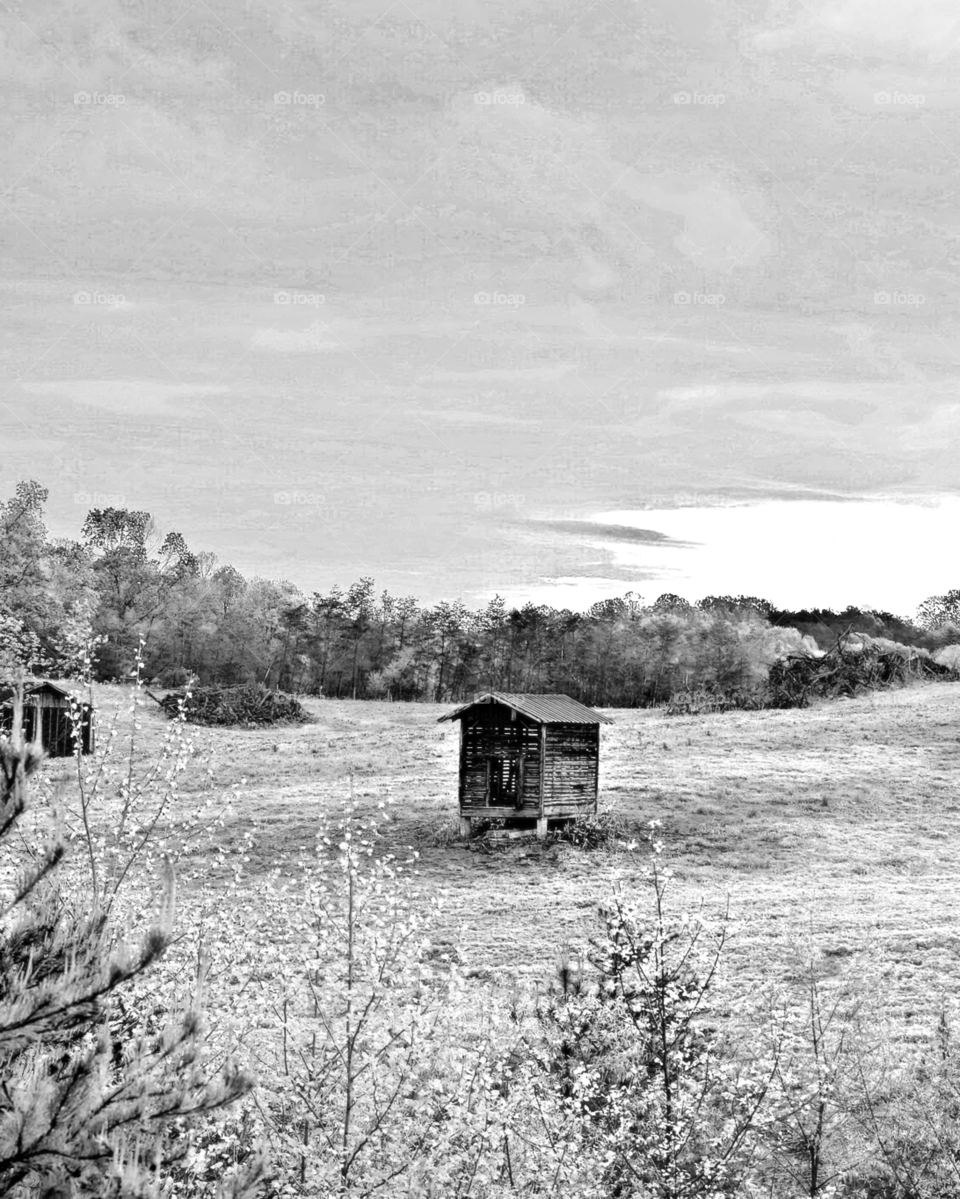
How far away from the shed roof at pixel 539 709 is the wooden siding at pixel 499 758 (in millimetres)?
335

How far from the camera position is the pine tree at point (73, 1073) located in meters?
5.10

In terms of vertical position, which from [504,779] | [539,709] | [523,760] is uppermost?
[539,709]

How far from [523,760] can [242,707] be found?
99.9 feet

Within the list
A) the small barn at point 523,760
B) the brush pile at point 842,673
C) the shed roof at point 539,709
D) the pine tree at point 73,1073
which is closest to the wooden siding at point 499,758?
the small barn at point 523,760

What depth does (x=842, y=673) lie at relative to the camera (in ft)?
204

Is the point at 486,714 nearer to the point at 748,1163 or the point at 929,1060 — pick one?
the point at 929,1060

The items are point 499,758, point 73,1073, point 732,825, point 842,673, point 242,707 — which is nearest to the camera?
point 73,1073

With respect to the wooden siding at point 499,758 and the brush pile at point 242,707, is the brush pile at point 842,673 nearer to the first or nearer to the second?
the brush pile at point 242,707

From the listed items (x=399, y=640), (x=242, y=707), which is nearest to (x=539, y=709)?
(x=242, y=707)

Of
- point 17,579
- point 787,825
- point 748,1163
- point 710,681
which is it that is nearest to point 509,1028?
point 748,1163

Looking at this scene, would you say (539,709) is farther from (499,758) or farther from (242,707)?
(242,707)

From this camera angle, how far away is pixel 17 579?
42250 millimetres

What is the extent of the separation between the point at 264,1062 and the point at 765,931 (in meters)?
13.4

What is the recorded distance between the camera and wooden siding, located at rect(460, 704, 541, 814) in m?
Answer: 32.3
